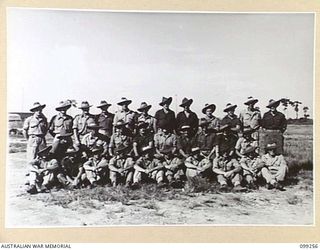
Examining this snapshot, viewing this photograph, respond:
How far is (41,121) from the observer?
0.70 meters

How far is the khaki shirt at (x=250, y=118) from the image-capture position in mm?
713

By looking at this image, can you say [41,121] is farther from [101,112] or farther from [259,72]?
[259,72]

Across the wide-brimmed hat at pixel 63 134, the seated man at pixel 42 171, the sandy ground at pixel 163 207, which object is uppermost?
the wide-brimmed hat at pixel 63 134

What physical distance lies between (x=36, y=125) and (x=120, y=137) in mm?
114

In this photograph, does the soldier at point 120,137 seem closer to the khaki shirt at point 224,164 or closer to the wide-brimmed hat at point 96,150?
the wide-brimmed hat at point 96,150

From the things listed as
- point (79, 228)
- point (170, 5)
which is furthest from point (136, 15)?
point (79, 228)

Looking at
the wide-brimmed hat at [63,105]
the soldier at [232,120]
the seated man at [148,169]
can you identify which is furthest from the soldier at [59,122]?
the soldier at [232,120]

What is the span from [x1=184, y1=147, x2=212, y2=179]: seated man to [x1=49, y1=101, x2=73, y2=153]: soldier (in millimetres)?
171

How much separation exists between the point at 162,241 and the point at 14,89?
→ 29 cm

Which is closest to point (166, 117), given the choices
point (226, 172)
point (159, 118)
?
point (159, 118)

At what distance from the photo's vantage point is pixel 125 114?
2.32 feet

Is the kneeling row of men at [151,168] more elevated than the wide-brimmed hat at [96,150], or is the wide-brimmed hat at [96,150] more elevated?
the wide-brimmed hat at [96,150]

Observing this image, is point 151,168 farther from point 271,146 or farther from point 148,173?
point 271,146

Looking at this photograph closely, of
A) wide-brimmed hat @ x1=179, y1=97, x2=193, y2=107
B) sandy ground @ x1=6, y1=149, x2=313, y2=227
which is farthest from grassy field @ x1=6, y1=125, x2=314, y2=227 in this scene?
wide-brimmed hat @ x1=179, y1=97, x2=193, y2=107
